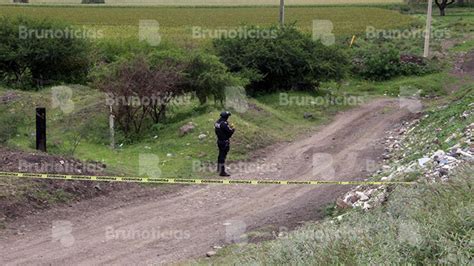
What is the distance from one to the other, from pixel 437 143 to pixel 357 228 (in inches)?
251

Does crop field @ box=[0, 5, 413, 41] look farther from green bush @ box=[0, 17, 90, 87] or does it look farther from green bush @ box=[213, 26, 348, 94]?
green bush @ box=[213, 26, 348, 94]

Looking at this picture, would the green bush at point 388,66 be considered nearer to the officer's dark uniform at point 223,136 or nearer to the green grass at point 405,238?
the officer's dark uniform at point 223,136

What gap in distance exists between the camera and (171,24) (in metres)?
45.1

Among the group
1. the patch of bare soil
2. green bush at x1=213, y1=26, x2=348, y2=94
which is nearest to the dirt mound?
the patch of bare soil

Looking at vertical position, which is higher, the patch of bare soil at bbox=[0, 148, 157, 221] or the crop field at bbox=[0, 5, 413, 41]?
the crop field at bbox=[0, 5, 413, 41]

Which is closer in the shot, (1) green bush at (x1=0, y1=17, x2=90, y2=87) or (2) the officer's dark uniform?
(2) the officer's dark uniform

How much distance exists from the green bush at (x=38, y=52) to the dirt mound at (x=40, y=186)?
13.1 m

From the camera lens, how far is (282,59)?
24391mm

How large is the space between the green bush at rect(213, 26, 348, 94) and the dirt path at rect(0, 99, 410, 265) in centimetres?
898

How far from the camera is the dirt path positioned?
32.8ft

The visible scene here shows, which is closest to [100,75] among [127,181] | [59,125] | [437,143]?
[59,125]

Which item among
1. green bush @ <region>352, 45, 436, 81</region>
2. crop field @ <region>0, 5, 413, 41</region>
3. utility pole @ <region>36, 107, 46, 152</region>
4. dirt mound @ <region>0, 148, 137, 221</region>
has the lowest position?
dirt mound @ <region>0, 148, 137, 221</region>

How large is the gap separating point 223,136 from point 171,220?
10.9ft

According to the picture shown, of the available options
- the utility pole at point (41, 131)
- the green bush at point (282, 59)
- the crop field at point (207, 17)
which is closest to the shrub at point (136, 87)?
the utility pole at point (41, 131)
